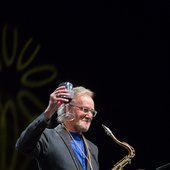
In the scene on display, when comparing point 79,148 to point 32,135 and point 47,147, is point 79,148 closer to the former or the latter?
point 47,147

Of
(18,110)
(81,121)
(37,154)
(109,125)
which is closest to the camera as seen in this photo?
(37,154)

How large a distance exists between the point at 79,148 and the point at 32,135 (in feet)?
1.63

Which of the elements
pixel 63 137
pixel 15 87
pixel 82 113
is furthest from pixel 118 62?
pixel 63 137

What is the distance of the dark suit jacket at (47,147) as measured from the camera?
6.52ft

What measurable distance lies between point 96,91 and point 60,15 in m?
0.73

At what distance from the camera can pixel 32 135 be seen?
1.98 metres

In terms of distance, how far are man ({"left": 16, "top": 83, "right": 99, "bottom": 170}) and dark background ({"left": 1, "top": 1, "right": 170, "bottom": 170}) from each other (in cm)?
121

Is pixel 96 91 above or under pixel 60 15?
under

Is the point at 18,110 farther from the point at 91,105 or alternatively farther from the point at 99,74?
the point at 91,105

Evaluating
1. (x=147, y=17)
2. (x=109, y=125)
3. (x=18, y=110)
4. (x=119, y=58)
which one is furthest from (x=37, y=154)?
(x=147, y=17)

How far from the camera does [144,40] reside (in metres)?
4.05

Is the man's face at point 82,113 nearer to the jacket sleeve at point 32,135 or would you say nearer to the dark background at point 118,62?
the jacket sleeve at point 32,135

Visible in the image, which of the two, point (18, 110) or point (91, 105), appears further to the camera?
point (18, 110)

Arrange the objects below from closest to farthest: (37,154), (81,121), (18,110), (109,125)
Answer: (37,154) → (81,121) → (18,110) → (109,125)
